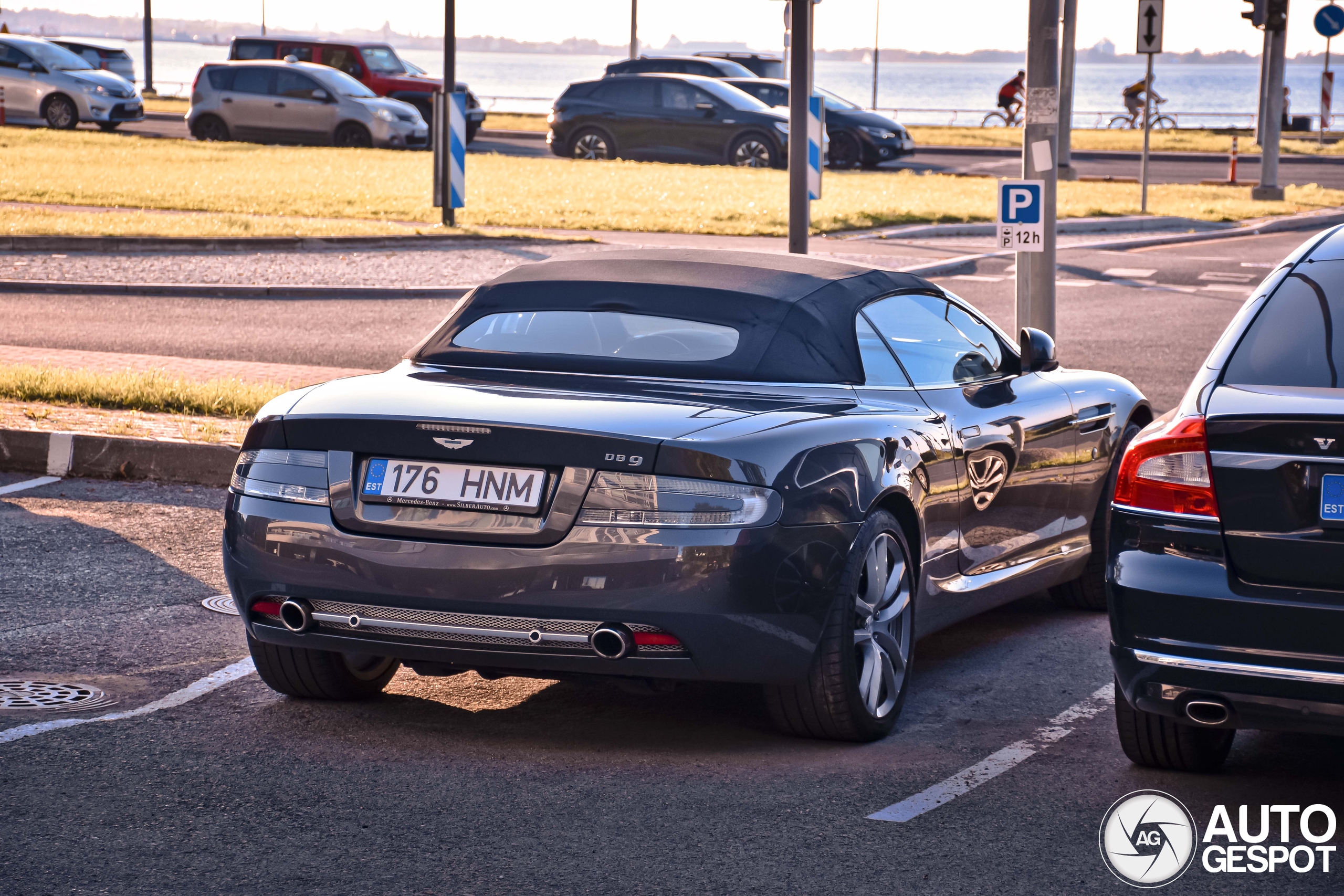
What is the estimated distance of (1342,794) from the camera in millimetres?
4625

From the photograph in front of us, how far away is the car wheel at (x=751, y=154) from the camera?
30.9 metres

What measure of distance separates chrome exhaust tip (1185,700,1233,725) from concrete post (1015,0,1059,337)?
6.47 metres

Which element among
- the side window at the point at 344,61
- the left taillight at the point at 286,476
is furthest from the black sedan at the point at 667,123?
the left taillight at the point at 286,476

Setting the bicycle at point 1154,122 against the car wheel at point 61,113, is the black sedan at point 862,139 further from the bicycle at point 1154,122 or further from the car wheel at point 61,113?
the bicycle at point 1154,122

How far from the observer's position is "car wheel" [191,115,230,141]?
112ft

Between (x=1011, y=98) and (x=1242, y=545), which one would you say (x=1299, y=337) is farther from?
(x=1011, y=98)

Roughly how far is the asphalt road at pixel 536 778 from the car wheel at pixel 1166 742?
50mm

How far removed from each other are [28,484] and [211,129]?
27.1 meters

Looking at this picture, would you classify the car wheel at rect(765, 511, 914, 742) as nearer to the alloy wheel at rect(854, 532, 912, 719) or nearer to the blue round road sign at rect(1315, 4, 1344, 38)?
the alloy wheel at rect(854, 532, 912, 719)

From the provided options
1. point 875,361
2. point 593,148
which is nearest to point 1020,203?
point 875,361

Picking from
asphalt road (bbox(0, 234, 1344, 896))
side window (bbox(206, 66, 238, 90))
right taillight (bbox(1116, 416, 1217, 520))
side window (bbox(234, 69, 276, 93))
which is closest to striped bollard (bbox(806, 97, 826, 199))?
asphalt road (bbox(0, 234, 1344, 896))

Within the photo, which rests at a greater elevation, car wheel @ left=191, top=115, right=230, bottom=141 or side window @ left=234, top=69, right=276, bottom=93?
side window @ left=234, top=69, right=276, bottom=93

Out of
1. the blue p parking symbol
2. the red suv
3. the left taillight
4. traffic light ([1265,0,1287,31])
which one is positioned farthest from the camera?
the red suv

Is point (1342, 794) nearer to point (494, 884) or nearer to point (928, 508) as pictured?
point (928, 508)
